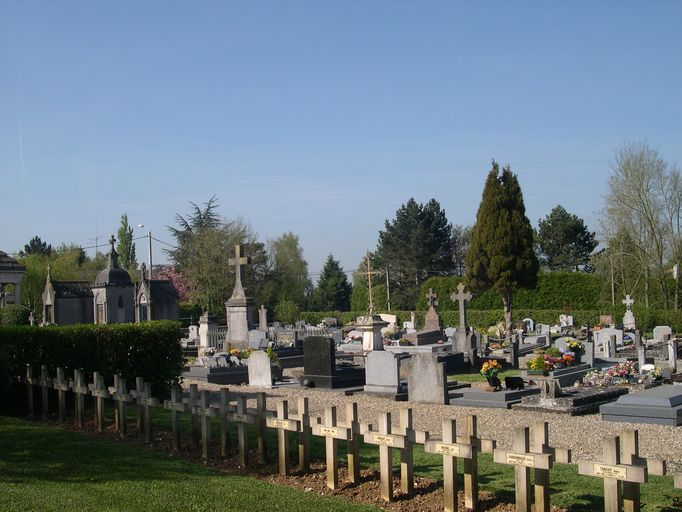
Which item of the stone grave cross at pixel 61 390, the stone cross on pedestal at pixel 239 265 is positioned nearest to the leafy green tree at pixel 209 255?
the stone cross on pedestal at pixel 239 265

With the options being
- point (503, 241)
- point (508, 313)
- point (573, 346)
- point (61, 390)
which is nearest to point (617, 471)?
point (61, 390)

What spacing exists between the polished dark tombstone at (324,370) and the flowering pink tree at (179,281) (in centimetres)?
3844

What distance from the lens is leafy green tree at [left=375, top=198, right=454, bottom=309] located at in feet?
233

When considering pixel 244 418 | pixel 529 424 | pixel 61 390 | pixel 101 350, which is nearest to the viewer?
pixel 244 418

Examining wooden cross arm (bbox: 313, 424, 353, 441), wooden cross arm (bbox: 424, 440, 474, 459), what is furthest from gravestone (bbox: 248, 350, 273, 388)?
wooden cross arm (bbox: 424, 440, 474, 459)

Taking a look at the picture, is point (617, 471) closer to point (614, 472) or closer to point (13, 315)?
point (614, 472)

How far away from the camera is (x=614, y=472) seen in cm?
605

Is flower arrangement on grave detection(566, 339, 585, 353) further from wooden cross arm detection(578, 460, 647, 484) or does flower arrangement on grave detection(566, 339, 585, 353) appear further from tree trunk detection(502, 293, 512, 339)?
wooden cross arm detection(578, 460, 647, 484)

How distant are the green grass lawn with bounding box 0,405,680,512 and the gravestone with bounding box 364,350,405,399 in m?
6.54

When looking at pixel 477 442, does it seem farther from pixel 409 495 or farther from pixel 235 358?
pixel 235 358

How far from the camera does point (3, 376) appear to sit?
563 inches

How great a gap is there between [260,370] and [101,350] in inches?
232

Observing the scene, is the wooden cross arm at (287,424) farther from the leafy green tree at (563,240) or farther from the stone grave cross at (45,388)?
the leafy green tree at (563,240)

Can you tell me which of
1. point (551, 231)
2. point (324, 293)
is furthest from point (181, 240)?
point (551, 231)
